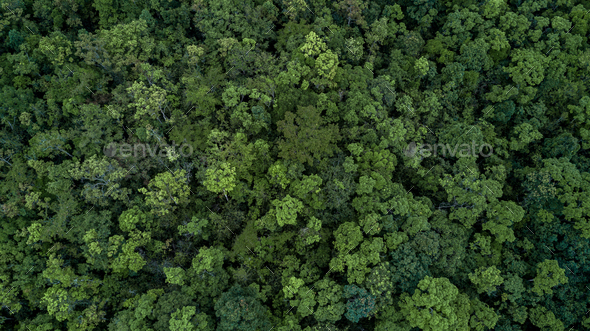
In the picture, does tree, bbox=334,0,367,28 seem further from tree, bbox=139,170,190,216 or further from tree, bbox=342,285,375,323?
tree, bbox=342,285,375,323

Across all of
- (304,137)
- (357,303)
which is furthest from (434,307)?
(304,137)

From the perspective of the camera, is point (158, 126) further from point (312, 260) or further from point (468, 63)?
point (468, 63)

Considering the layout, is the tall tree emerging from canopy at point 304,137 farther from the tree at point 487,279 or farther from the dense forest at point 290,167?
the tree at point 487,279

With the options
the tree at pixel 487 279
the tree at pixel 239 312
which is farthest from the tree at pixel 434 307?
the tree at pixel 239 312

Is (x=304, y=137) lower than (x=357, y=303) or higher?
higher

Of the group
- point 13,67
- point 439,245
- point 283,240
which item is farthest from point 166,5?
point 439,245

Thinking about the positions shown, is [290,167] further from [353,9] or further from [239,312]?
[353,9]
